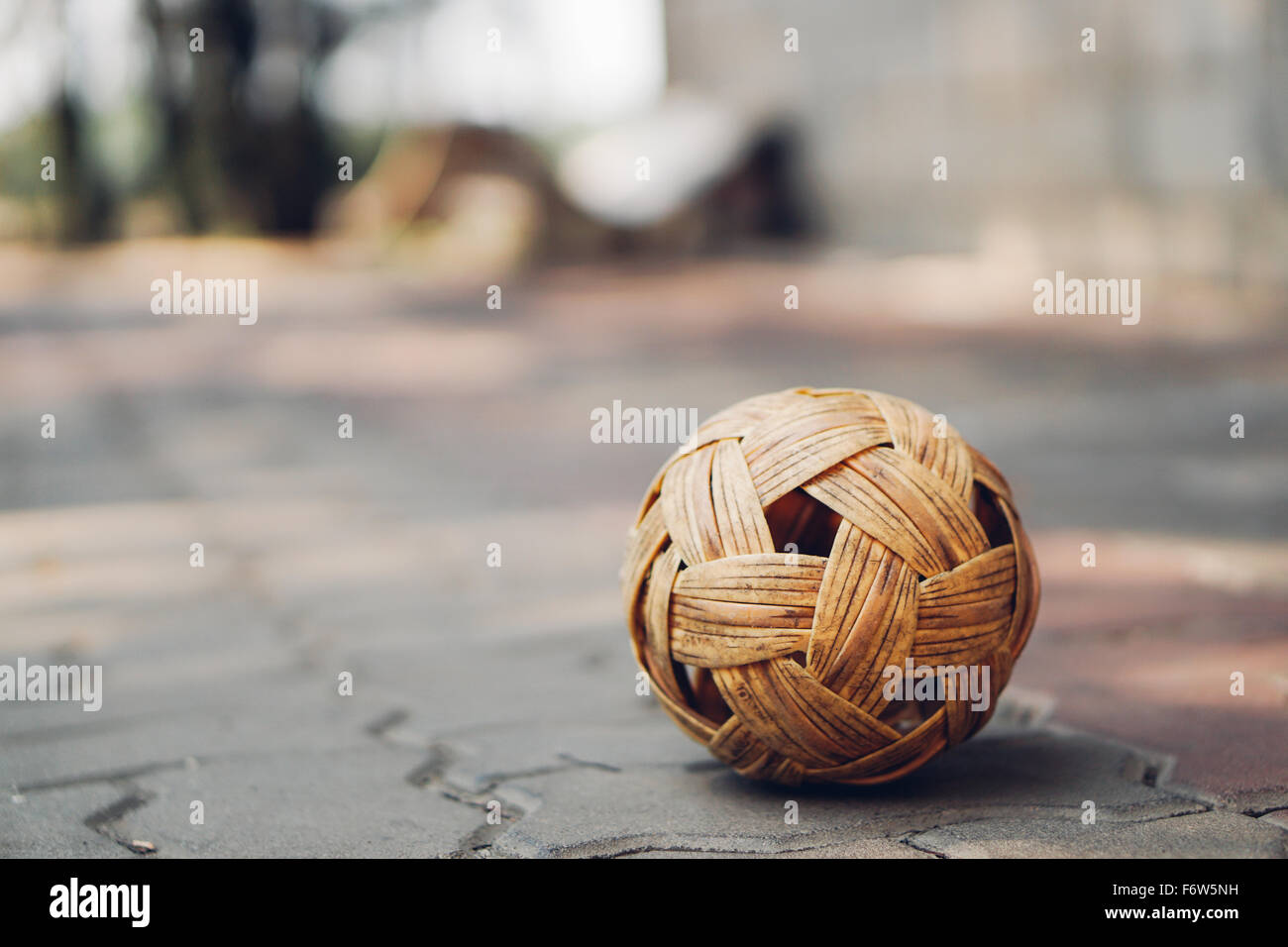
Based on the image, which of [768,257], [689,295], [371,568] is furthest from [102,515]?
[768,257]

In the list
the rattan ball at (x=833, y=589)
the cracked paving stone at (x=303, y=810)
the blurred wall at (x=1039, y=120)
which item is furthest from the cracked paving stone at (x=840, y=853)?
the blurred wall at (x=1039, y=120)

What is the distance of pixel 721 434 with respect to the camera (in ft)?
8.58

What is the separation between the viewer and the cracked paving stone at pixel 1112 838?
7.65 ft

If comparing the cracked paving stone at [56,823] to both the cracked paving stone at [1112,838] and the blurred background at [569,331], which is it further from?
the cracked paving stone at [1112,838]

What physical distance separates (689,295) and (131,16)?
464 inches

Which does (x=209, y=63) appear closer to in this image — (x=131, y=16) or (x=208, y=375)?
(x=131, y=16)

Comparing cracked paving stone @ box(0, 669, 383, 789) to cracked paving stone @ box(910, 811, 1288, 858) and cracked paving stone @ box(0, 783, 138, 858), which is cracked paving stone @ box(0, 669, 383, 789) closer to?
cracked paving stone @ box(0, 783, 138, 858)

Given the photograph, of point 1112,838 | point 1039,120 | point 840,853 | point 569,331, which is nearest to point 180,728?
point 840,853

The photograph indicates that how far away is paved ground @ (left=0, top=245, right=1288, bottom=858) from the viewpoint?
103 inches

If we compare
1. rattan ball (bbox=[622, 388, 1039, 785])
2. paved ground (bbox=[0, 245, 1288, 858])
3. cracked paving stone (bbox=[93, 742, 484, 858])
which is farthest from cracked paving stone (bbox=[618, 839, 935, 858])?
cracked paving stone (bbox=[93, 742, 484, 858])

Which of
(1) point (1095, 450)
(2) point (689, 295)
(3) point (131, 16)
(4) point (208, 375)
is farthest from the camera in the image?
(3) point (131, 16)

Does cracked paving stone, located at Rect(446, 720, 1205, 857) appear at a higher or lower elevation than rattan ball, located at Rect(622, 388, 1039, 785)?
lower

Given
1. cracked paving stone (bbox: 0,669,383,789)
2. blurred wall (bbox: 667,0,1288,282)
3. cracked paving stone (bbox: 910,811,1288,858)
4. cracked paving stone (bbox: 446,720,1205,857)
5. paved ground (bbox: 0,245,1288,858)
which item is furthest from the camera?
blurred wall (bbox: 667,0,1288,282)

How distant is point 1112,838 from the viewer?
2.39 metres
